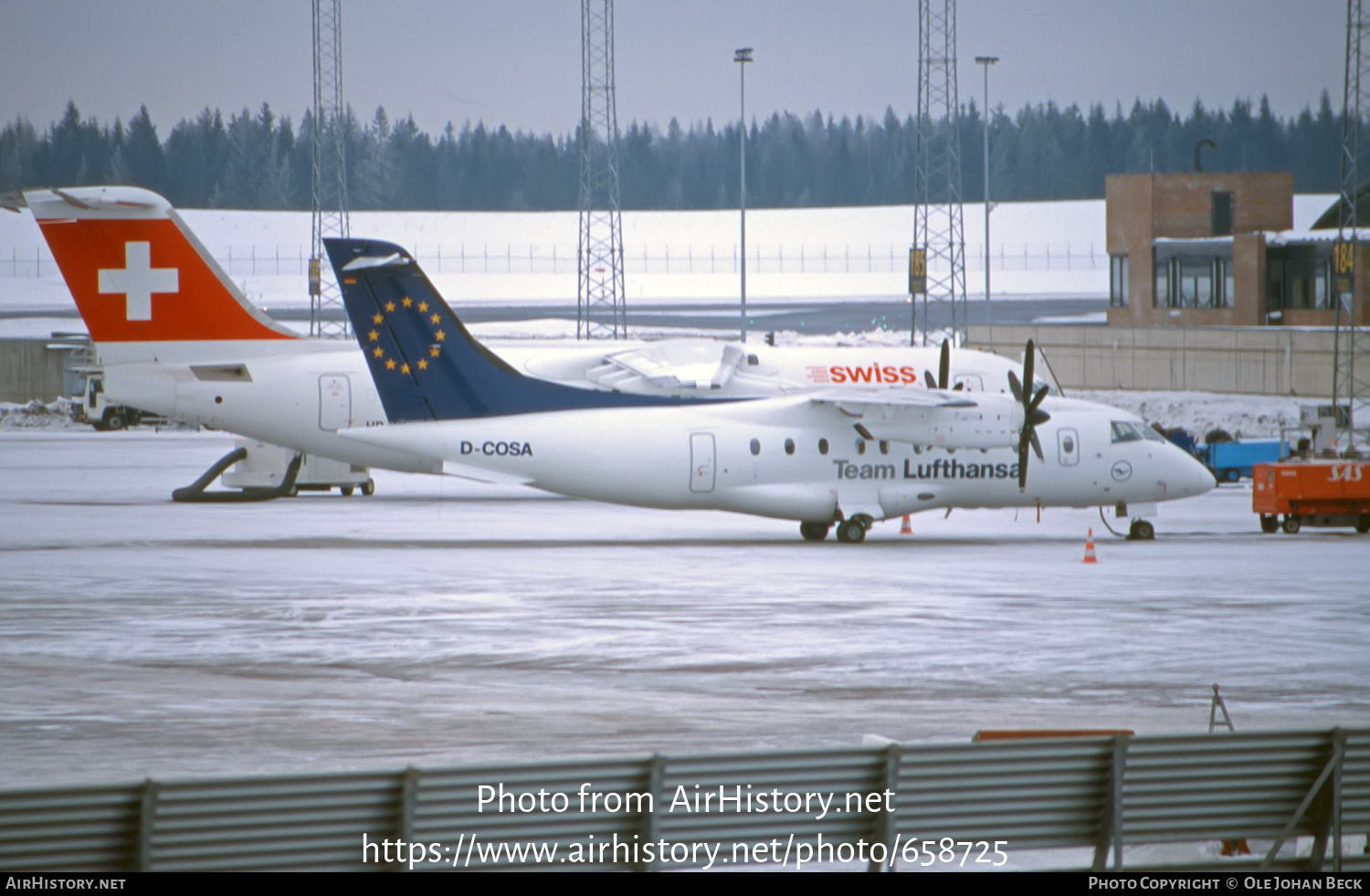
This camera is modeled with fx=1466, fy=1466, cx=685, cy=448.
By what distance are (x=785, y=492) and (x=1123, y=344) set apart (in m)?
38.8

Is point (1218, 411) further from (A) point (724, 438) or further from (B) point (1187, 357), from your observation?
(A) point (724, 438)

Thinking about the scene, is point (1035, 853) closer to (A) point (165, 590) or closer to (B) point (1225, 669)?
(B) point (1225, 669)

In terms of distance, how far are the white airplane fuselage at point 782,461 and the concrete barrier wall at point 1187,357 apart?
1050 inches

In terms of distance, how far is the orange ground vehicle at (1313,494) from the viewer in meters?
31.7

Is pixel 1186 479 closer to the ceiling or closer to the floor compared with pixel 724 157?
closer to the floor

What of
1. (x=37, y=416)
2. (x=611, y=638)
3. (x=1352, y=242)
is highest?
(x=1352, y=242)

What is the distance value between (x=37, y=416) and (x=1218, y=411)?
51.3 metres

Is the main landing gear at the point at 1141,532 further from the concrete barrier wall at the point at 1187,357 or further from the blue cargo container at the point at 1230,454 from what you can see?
the concrete barrier wall at the point at 1187,357

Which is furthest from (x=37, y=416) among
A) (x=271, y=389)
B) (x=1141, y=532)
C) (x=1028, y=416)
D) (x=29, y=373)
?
(x=1141, y=532)

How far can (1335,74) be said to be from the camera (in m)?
57.6

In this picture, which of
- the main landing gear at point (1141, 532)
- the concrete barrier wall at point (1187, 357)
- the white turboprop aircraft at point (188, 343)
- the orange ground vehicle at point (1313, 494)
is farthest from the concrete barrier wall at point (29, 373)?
the orange ground vehicle at point (1313, 494)

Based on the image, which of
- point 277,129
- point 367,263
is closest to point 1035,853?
point 367,263

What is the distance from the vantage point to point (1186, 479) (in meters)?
30.6

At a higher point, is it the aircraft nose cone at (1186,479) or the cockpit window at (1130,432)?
the cockpit window at (1130,432)
